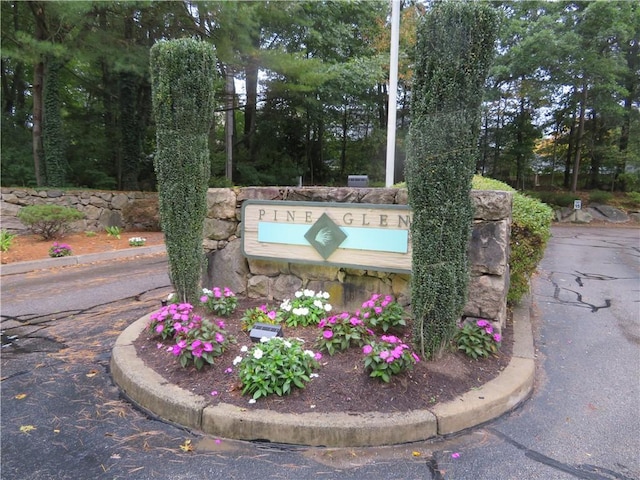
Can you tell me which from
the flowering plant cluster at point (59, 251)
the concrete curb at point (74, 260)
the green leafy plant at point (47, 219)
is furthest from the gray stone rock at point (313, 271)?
the green leafy plant at point (47, 219)

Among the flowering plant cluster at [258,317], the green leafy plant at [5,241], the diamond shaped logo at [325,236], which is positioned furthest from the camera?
the green leafy plant at [5,241]

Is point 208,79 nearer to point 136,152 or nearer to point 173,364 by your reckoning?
point 173,364

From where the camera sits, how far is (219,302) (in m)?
3.69

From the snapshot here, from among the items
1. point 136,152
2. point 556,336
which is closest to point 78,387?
point 556,336

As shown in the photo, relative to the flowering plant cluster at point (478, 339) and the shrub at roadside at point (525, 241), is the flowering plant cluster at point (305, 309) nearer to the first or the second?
the flowering plant cluster at point (478, 339)

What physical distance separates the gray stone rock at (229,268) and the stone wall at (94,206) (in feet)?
24.3

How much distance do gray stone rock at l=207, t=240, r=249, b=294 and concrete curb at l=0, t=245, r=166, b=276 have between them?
179 inches

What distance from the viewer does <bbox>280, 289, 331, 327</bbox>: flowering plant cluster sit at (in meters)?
3.46

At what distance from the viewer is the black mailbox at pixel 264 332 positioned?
2.94 m

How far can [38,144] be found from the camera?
1100 centimetres

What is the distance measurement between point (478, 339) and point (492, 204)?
103 cm

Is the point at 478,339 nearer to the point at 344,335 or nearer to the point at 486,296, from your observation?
the point at 486,296

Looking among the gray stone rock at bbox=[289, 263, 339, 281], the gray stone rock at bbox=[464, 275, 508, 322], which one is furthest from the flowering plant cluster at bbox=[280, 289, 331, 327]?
the gray stone rock at bbox=[464, 275, 508, 322]

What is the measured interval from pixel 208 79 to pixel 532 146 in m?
20.8
